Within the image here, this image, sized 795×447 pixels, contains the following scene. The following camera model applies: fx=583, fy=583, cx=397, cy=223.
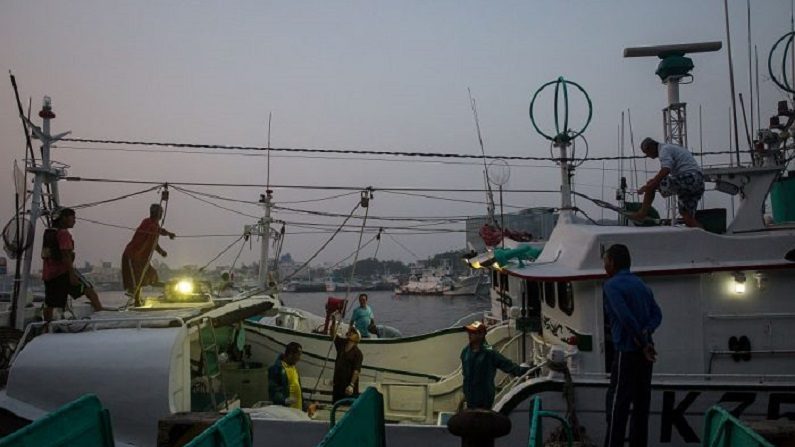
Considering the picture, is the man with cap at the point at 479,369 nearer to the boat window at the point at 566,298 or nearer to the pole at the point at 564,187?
the boat window at the point at 566,298

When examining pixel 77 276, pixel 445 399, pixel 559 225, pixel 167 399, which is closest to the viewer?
pixel 167 399

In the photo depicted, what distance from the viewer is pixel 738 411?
664 cm

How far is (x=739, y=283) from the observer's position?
702 centimetres

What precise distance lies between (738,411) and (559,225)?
335 centimetres

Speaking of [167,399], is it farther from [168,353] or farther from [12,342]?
[12,342]

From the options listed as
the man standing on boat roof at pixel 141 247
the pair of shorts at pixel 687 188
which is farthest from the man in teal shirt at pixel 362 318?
the pair of shorts at pixel 687 188

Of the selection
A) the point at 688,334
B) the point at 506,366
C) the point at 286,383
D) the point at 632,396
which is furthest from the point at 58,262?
the point at 688,334

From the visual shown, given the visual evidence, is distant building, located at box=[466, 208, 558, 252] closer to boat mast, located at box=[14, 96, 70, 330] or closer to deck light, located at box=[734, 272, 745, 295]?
deck light, located at box=[734, 272, 745, 295]

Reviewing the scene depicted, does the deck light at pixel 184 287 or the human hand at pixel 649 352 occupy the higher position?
the deck light at pixel 184 287

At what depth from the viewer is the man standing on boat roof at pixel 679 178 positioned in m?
7.35

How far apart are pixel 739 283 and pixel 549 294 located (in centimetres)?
248

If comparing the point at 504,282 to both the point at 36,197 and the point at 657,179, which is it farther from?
the point at 36,197

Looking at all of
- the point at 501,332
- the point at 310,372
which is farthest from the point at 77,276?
the point at 501,332

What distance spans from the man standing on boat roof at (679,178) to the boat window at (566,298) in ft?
4.86
